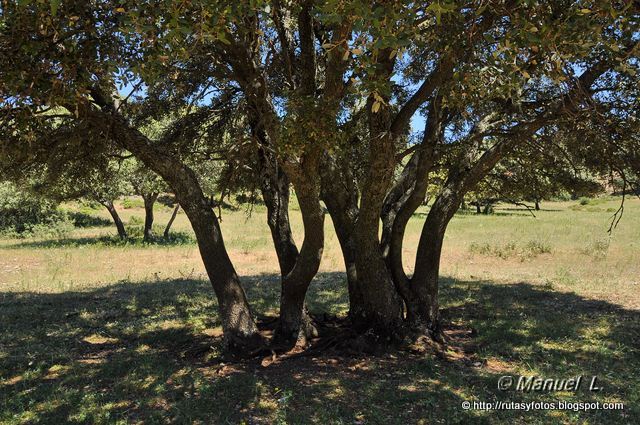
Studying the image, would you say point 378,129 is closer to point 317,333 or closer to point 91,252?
point 317,333

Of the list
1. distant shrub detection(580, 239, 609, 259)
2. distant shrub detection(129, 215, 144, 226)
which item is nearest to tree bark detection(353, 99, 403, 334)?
distant shrub detection(580, 239, 609, 259)

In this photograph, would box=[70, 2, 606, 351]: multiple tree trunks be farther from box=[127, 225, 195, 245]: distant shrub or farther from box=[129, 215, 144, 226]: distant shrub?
box=[129, 215, 144, 226]: distant shrub

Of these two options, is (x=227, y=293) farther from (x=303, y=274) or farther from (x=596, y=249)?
(x=596, y=249)

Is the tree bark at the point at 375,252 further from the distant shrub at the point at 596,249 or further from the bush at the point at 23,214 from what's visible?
the bush at the point at 23,214

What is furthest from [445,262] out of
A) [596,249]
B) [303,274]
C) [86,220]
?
[86,220]

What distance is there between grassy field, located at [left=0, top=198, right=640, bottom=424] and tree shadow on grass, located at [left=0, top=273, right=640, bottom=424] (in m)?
0.02

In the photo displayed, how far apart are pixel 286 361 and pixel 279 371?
395mm

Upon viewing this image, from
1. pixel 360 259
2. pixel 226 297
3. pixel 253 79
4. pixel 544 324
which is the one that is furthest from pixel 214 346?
pixel 544 324

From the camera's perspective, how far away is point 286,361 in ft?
21.2

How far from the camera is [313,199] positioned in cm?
600

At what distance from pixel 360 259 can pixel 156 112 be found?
187 inches

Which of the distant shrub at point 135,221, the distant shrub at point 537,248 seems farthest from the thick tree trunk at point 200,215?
the distant shrub at point 135,221

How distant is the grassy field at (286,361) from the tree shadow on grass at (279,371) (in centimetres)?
2

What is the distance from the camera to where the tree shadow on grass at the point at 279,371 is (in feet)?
15.9
